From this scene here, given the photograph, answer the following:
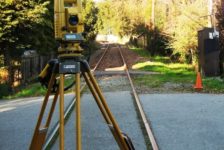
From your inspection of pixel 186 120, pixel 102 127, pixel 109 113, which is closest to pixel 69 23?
pixel 109 113

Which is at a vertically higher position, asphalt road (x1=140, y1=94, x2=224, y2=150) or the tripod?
the tripod

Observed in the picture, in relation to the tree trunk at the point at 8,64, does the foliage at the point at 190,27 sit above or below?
above

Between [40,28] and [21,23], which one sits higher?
[21,23]

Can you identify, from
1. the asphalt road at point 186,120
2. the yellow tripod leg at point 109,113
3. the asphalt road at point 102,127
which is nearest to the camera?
the yellow tripod leg at point 109,113

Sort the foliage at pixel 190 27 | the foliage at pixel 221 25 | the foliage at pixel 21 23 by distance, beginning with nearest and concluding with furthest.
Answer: the foliage at pixel 21 23
the foliage at pixel 221 25
the foliage at pixel 190 27

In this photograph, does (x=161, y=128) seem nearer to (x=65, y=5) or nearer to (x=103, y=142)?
(x=103, y=142)

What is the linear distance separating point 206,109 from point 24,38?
42.8 ft

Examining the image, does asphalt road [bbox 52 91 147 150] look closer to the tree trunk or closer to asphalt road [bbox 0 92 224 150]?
asphalt road [bbox 0 92 224 150]

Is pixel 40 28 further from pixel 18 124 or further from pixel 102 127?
pixel 102 127

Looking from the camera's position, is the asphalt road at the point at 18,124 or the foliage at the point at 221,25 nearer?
the asphalt road at the point at 18,124

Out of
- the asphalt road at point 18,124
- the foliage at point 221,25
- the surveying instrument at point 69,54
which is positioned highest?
the foliage at point 221,25

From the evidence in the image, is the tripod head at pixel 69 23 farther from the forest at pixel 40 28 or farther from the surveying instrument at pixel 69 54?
the forest at pixel 40 28

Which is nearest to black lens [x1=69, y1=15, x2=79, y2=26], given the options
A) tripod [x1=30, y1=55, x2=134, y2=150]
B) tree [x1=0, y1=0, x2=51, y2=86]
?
tripod [x1=30, y1=55, x2=134, y2=150]

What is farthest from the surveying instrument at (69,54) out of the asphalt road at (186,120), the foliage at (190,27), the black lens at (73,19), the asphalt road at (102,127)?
the foliage at (190,27)
